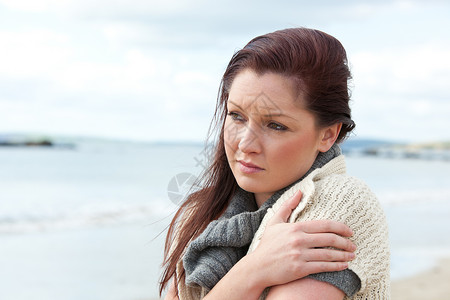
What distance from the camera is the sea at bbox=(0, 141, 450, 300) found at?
5438mm

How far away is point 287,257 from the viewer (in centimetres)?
133

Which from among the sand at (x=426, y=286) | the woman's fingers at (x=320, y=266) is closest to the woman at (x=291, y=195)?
the woman's fingers at (x=320, y=266)

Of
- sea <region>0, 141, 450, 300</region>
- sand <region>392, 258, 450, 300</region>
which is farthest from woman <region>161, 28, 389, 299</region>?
sand <region>392, 258, 450, 300</region>

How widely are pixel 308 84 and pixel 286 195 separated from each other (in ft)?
1.02

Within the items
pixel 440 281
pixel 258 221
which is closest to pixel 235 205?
pixel 258 221

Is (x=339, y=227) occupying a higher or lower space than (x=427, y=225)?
higher

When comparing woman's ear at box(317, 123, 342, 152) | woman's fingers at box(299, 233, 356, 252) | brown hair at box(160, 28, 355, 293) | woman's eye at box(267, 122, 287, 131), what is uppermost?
brown hair at box(160, 28, 355, 293)

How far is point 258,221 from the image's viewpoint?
1.58 metres

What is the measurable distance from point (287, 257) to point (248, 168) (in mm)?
311

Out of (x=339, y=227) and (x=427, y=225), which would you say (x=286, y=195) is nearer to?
(x=339, y=227)

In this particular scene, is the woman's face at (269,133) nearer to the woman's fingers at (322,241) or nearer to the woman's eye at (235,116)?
the woman's eye at (235,116)

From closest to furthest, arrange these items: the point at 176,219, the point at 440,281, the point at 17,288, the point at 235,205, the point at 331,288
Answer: the point at 331,288 → the point at 235,205 → the point at 176,219 → the point at 17,288 → the point at 440,281

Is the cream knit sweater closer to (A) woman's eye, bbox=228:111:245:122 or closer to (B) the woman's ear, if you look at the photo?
(B) the woman's ear

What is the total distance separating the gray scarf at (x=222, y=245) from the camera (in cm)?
152
